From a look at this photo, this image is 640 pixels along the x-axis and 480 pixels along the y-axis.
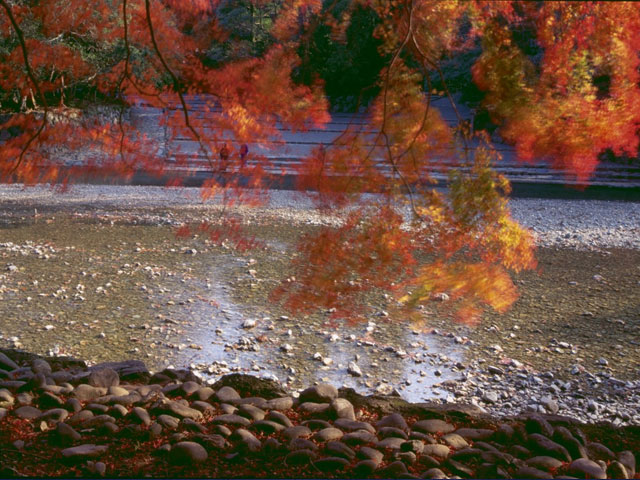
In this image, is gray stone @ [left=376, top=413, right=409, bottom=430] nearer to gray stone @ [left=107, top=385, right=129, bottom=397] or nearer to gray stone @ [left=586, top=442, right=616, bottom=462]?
gray stone @ [left=586, top=442, right=616, bottom=462]

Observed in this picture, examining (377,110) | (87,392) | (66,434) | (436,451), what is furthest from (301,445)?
(377,110)

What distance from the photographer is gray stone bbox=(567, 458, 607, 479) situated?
7.38ft

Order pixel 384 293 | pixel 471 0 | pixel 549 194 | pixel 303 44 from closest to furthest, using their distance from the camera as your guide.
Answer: pixel 471 0 → pixel 384 293 → pixel 303 44 → pixel 549 194

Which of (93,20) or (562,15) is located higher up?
(93,20)

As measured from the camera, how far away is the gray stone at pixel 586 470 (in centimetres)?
225

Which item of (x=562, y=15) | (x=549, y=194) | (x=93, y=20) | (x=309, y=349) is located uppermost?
(x=93, y=20)

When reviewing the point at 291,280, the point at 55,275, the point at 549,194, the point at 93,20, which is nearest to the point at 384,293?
the point at 291,280

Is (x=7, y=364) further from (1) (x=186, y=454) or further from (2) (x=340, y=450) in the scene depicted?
(2) (x=340, y=450)

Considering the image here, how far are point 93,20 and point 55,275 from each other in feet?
21.8

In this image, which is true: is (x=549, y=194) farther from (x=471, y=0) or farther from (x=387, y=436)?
(x=387, y=436)

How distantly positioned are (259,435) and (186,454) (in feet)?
1.31

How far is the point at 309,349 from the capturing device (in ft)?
13.1

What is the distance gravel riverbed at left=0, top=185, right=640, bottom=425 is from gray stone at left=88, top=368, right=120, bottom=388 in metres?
0.68

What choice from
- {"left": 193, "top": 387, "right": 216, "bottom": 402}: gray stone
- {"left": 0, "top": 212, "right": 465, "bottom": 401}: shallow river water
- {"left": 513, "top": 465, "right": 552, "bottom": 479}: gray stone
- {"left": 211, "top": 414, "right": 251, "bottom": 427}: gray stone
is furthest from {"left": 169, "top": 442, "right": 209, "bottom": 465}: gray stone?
{"left": 0, "top": 212, "right": 465, "bottom": 401}: shallow river water
